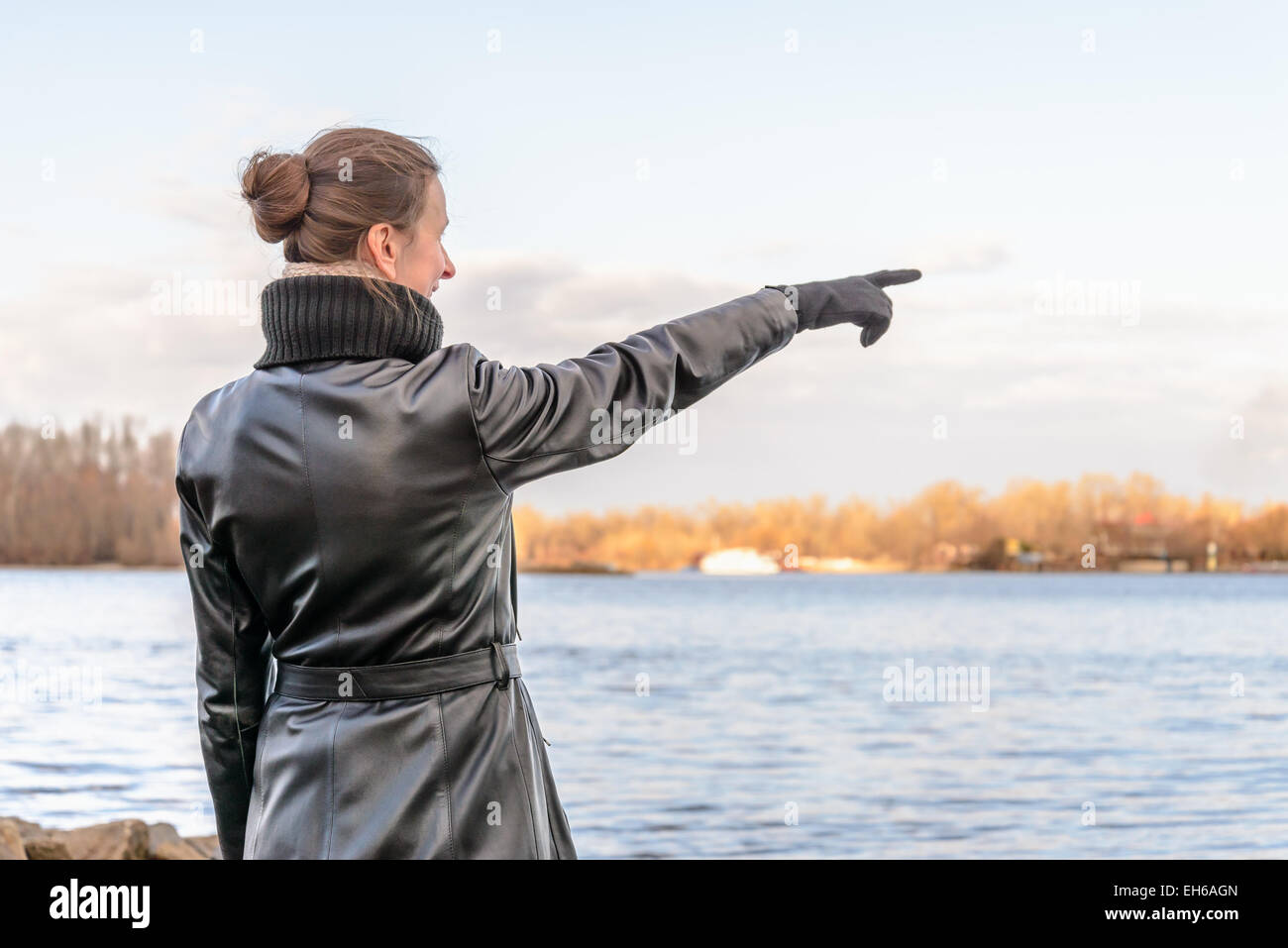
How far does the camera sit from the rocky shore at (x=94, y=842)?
234 inches

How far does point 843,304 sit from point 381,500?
2.18 ft

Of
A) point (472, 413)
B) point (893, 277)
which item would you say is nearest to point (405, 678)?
point (472, 413)

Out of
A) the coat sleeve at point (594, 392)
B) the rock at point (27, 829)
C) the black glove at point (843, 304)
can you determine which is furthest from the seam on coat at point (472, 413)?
the rock at point (27, 829)

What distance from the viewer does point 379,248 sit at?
4.98ft

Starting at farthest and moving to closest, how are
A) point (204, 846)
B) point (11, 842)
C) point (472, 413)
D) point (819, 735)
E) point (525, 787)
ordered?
1. point (819, 735)
2. point (204, 846)
3. point (11, 842)
4. point (525, 787)
5. point (472, 413)

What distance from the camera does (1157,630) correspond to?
44.3 metres

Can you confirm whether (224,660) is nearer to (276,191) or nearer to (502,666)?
(502,666)

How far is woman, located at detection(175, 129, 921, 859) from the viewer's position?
1.41 meters

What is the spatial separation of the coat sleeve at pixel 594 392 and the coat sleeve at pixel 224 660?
39 centimetres

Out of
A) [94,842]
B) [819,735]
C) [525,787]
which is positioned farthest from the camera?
[819,735]

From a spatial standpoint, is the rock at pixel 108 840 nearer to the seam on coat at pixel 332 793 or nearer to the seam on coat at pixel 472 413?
the seam on coat at pixel 332 793

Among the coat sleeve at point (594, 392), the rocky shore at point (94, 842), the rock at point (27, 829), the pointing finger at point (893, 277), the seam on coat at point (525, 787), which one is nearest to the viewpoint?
the coat sleeve at point (594, 392)
